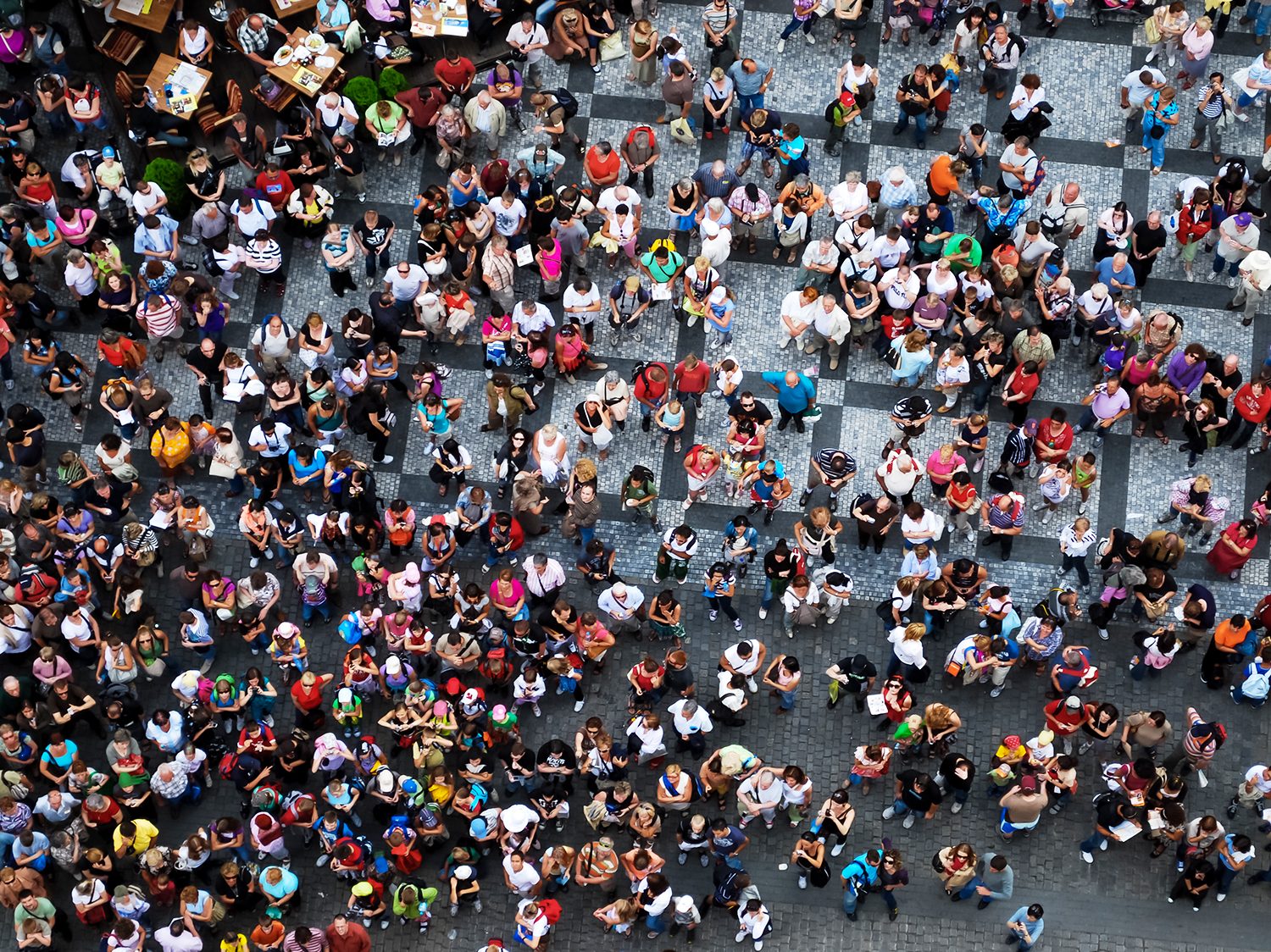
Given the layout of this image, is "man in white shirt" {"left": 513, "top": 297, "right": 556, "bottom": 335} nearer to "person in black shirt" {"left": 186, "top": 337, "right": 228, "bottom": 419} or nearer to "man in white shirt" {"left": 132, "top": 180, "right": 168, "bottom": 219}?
"person in black shirt" {"left": 186, "top": 337, "right": 228, "bottom": 419}

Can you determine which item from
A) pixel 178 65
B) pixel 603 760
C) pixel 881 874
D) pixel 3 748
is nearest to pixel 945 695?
pixel 881 874

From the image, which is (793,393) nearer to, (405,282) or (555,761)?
(405,282)

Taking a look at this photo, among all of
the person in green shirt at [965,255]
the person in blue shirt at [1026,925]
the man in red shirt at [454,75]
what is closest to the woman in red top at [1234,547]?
the person in green shirt at [965,255]

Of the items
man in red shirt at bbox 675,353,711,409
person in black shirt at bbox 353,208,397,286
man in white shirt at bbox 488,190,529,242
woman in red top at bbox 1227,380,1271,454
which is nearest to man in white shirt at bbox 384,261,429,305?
person in black shirt at bbox 353,208,397,286

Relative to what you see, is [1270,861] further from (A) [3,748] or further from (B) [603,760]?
(A) [3,748]

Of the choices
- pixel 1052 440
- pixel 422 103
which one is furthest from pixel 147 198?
pixel 1052 440
